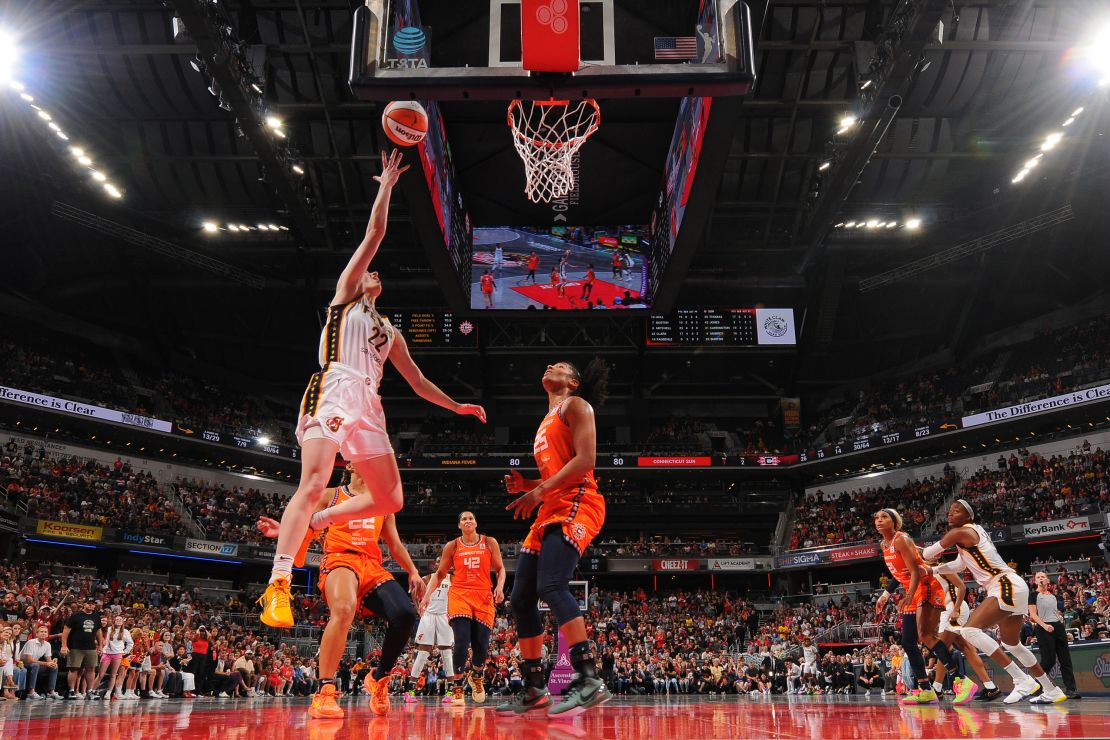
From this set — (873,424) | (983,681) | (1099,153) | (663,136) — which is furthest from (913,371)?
(983,681)

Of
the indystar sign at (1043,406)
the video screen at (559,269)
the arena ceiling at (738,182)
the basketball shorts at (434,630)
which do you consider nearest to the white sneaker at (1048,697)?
the basketball shorts at (434,630)

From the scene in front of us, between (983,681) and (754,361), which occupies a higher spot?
(754,361)

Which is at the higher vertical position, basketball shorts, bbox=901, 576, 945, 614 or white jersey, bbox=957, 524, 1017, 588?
white jersey, bbox=957, 524, 1017, 588

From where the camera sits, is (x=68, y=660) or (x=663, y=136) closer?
(x=68, y=660)

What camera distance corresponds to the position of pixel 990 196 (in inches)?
1045

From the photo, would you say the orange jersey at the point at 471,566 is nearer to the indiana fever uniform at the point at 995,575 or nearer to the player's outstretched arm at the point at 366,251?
the player's outstretched arm at the point at 366,251

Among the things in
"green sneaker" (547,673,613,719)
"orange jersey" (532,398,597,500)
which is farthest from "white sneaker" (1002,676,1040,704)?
"orange jersey" (532,398,597,500)

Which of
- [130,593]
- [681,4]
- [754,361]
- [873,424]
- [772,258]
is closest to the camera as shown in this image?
[681,4]

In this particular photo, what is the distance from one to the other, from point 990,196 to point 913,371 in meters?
10.1

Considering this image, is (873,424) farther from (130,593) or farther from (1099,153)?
(130,593)

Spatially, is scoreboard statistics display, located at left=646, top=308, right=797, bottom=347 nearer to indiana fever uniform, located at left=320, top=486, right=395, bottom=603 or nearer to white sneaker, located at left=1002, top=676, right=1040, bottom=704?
white sneaker, located at left=1002, top=676, right=1040, bottom=704

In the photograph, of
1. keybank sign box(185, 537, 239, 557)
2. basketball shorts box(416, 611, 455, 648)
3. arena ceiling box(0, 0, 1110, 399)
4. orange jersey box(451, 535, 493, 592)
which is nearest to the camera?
orange jersey box(451, 535, 493, 592)

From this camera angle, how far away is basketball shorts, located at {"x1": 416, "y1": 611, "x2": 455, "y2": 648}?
443 inches

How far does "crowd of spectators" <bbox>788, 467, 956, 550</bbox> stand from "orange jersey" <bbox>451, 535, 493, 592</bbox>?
80.6 ft
